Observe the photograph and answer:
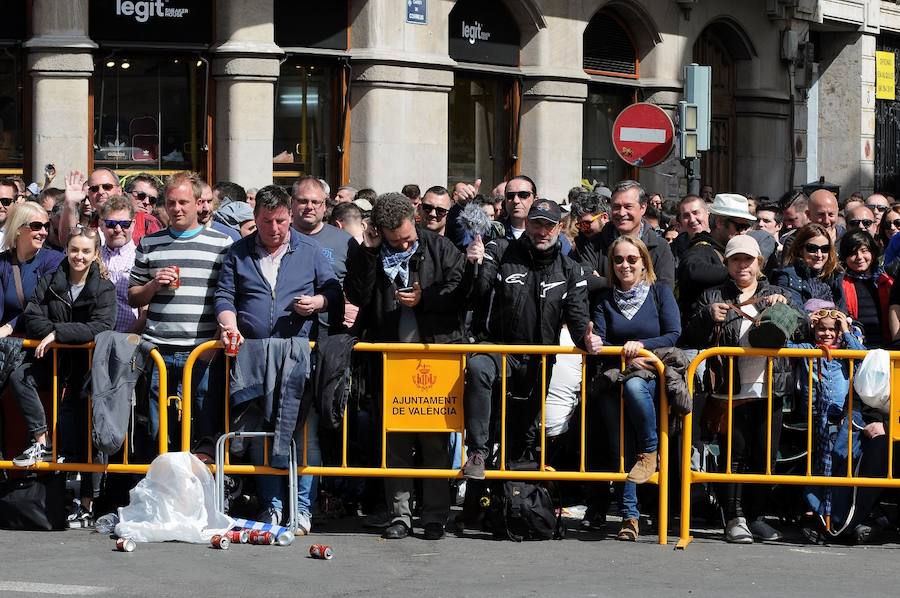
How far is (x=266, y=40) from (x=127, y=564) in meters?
10.9

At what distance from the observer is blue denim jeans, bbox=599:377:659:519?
365 inches

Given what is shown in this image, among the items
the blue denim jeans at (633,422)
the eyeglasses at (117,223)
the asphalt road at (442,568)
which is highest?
the eyeglasses at (117,223)

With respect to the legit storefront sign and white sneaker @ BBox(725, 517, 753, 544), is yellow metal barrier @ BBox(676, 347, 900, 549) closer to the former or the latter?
white sneaker @ BBox(725, 517, 753, 544)

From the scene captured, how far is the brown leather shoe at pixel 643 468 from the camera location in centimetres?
926

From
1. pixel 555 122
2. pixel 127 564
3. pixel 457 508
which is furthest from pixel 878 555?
pixel 555 122

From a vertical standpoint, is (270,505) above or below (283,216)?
below

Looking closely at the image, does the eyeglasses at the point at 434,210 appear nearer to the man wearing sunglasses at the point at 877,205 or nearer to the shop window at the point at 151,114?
the man wearing sunglasses at the point at 877,205

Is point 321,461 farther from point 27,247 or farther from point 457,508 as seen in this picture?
point 27,247

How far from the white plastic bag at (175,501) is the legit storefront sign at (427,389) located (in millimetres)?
1103

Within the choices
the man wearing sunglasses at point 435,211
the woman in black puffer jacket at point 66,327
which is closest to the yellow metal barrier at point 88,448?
the woman in black puffer jacket at point 66,327

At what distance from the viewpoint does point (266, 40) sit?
60.3ft

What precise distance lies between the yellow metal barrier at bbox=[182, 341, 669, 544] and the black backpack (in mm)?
83

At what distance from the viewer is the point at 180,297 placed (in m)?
9.51

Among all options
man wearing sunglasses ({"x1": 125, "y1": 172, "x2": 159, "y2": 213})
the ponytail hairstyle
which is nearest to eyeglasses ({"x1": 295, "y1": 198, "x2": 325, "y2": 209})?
the ponytail hairstyle
